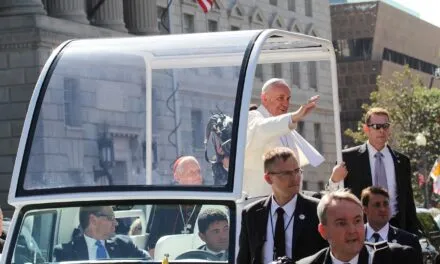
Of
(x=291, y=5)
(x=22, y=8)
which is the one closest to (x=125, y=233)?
(x=22, y=8)

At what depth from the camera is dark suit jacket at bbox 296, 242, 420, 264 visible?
7.04 metres

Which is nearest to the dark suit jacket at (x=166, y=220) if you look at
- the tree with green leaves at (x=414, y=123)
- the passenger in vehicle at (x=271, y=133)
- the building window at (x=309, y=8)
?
the passenger in vehicle at (x=271, y=133)

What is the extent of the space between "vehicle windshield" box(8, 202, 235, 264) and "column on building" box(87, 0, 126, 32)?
39.6 metres

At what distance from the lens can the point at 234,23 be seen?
204 ft

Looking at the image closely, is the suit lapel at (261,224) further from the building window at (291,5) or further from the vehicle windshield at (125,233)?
the building window at (291,5)

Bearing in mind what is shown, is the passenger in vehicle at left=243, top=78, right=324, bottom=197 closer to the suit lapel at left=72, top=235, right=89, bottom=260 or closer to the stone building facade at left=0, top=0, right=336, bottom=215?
the suit lapel at left=72, top=235, right=89, bottom=260

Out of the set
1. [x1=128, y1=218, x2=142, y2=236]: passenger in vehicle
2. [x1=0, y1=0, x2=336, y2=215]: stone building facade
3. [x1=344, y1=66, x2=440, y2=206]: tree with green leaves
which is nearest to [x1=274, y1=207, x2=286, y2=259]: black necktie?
[x1=128, y1=218, x2=142, y2=236]: passenger in vehicle

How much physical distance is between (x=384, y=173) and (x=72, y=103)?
2.73 m

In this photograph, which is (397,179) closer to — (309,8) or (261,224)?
(261,224)

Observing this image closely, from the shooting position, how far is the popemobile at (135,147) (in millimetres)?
9547

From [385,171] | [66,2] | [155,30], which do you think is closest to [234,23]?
[155,30]

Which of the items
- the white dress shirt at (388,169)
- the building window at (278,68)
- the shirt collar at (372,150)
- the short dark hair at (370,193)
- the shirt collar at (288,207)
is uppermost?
the building window at (278,68)

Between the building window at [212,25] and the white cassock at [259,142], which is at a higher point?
the building window at [212,25]

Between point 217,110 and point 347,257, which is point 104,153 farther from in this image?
point 347,257
